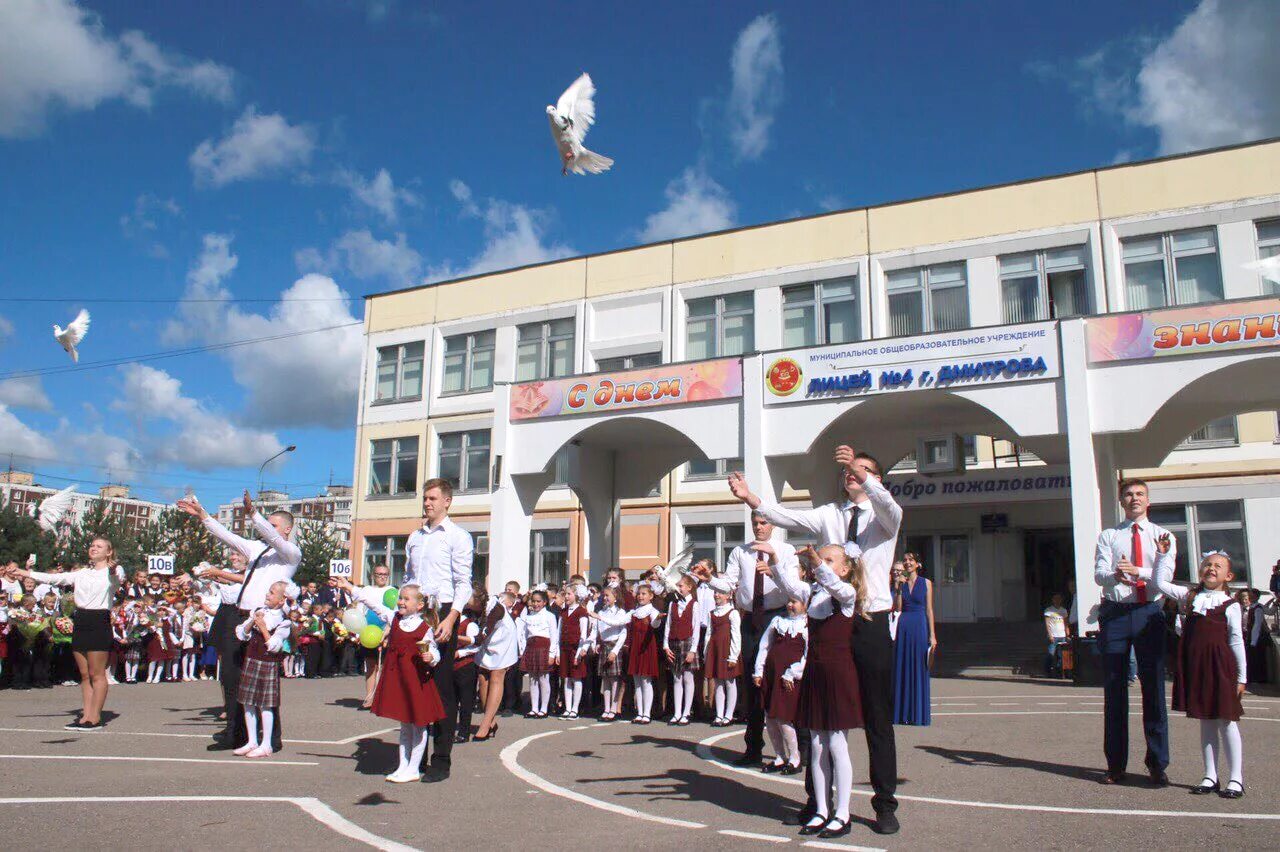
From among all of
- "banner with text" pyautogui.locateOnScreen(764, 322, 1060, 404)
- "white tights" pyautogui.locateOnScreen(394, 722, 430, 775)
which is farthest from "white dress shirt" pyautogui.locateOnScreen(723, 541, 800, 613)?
"banner with text" pyautogui.locateOnScreen(764, 322, 1060, 404)

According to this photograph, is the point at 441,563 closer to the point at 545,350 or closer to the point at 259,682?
the point at 259,682

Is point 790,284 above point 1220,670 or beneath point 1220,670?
above

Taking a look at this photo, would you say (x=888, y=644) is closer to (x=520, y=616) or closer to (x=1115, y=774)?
(x=1115, y=774)

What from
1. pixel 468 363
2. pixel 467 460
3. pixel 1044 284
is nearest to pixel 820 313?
pixel 1044 284

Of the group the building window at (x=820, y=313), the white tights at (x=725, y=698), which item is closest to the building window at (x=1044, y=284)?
the building window at (x=820, y=313)

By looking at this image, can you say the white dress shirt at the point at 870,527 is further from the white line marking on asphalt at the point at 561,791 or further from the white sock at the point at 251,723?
the white sock at the point at 251,723

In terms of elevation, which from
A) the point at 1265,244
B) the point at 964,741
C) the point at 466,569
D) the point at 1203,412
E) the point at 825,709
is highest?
the point at 1265,244

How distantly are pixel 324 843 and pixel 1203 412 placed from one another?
747 inches

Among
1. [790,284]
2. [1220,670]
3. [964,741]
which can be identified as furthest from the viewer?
[790,284]

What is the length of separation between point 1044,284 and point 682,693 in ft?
60.7

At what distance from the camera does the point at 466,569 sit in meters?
7.54

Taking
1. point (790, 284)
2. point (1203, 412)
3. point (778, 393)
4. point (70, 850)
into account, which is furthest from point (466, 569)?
point (790, 284)

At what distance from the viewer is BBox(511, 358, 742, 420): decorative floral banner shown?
20328 millimetres

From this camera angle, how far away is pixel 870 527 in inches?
243
